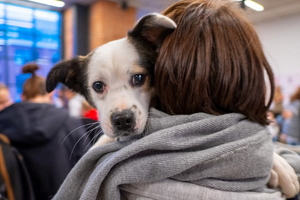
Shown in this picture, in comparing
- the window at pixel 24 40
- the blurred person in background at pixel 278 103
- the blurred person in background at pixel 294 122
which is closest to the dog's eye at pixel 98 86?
the blurred person in background at pixel 294 122

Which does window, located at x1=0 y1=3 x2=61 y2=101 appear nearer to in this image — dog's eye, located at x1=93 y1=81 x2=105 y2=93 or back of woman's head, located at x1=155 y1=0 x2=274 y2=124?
dog's eye, located at x1=93 y1=81 x2=105 y2=93

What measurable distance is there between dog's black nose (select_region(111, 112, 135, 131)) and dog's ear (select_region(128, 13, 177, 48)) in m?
0.25

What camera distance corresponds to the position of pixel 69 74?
42.9 inches

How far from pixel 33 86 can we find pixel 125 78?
4.17 feet

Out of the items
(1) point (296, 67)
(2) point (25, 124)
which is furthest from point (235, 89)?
(1) point (296, 67)

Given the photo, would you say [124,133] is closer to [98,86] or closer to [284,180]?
[98,86]

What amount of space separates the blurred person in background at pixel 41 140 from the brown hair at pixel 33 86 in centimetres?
40

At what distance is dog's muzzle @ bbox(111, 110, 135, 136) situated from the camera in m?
0.79

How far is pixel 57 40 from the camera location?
5.35 metres

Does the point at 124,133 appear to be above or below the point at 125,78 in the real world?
below

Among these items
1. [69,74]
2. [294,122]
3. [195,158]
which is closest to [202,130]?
[195,158]

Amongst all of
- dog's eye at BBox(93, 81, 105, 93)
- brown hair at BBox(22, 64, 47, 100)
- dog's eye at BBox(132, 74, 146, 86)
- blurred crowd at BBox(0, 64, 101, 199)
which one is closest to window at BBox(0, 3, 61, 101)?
brown hair at BBox(22, 64, 47, 100)

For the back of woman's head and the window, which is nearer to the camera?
the back of woman's head

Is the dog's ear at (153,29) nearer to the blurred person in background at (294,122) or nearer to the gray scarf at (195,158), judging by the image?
the gray scarf at (195,158)
